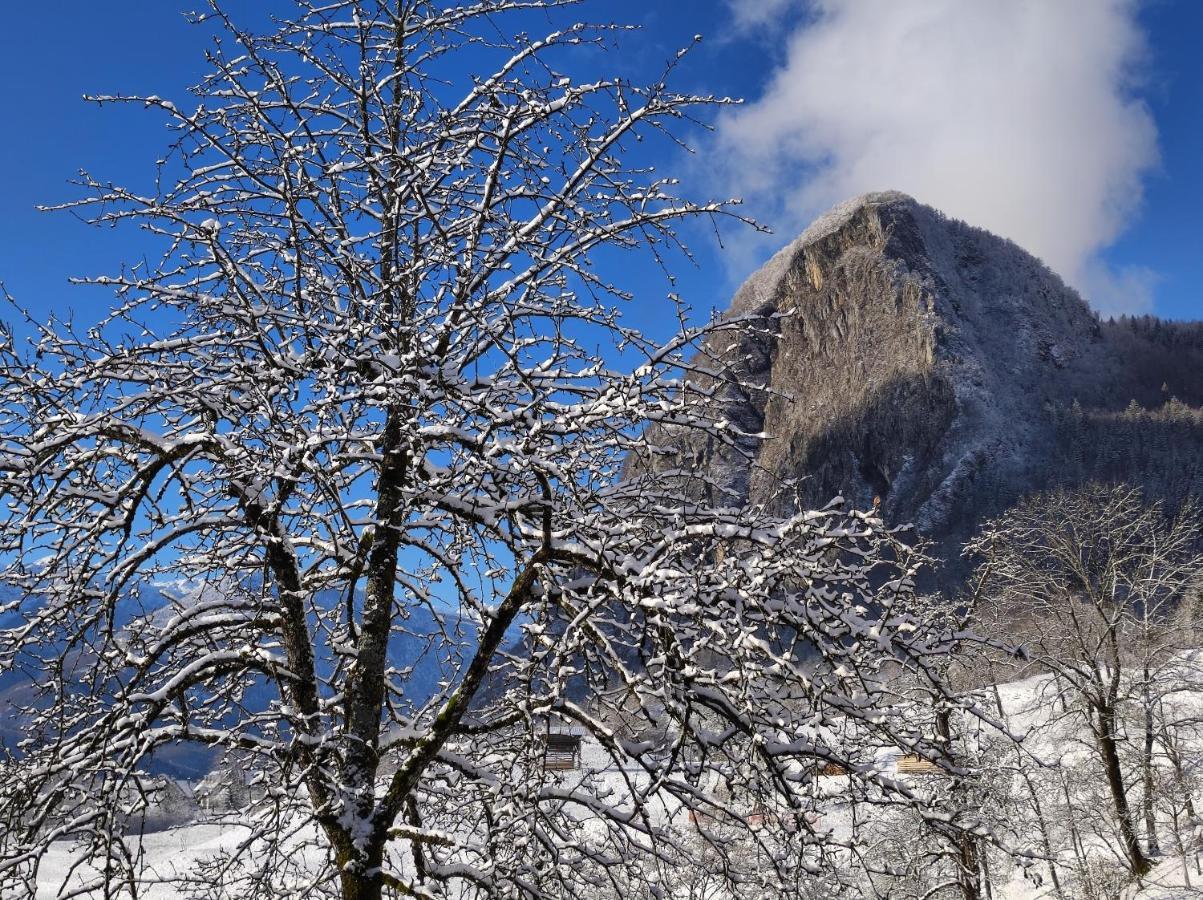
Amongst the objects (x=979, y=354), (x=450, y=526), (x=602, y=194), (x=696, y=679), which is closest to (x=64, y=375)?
(x=450, y=526)

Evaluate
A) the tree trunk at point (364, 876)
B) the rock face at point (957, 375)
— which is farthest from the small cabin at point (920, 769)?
the rock face at point (957, 375)

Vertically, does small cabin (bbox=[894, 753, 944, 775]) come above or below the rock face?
below

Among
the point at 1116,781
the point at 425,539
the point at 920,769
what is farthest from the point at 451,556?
the point at 1116,781

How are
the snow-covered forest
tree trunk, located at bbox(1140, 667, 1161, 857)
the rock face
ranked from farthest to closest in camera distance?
the rock face → tree trunk, located at bbox(1140, 667, 1161, 857) → the snow-covered forest

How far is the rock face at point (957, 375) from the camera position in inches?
4065

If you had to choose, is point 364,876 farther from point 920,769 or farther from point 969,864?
point 920,769

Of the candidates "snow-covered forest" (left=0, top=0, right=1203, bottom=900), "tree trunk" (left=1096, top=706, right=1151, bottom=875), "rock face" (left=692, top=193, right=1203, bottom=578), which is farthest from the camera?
"rock face" (left=692, top=193, right=1203, bottom=578)

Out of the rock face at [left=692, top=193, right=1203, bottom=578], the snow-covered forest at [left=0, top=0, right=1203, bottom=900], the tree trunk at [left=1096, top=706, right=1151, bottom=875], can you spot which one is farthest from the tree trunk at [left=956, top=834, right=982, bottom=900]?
the rock face at [left=692, top=193, right=1203, bottom=578]

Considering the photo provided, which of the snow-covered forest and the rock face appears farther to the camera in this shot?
the rock face

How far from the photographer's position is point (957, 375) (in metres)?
121

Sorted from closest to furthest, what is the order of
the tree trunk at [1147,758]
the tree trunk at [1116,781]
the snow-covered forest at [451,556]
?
1. the snow-covered forest at [451,556]
2. the tree trunk at [1116,781]
3. the tree trunk at [1147,758]

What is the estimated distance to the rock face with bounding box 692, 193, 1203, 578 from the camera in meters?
103

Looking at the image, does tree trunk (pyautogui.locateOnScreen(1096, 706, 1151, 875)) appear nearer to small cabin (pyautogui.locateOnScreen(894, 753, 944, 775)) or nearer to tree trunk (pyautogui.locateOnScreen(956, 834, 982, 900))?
small cabin (pyautogui.locateOnScreen(894, 753, 944, 775))

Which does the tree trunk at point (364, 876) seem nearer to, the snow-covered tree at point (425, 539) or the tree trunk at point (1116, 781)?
the snow-covered tree at point (425, 539)
